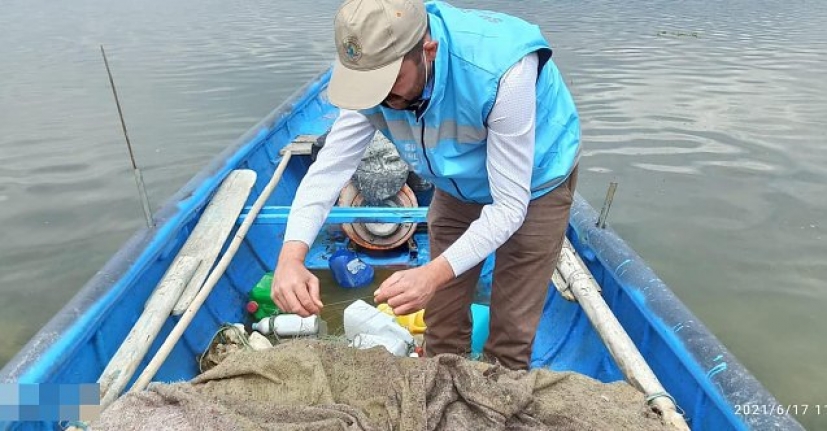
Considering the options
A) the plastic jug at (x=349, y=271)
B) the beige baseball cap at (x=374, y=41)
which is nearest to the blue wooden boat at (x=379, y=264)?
the plastic jug at (x=349, y=271)

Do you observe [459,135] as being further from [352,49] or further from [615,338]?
[615,338]

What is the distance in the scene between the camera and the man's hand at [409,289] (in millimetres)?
1719

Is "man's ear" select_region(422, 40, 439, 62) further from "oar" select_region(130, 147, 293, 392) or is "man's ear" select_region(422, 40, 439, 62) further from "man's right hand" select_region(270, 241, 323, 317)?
"oar" select_region(130, 147, 293, 392)

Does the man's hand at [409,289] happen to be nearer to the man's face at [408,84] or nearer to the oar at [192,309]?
the man's face at [408,84]

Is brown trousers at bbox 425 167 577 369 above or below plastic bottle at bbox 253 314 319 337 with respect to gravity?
above

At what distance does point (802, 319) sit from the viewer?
4.53 meters

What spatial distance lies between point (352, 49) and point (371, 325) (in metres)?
1.80

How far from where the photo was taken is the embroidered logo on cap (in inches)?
62.5

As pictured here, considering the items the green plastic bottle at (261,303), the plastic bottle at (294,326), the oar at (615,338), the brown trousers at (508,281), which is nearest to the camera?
the oar at (615,338)

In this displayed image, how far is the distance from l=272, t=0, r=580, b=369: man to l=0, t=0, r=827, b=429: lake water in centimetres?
255

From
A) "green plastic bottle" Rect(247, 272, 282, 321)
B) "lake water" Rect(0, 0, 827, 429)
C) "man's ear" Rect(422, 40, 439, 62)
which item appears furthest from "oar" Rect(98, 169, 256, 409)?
"lake water" Rect(0, 0, 827, 429)

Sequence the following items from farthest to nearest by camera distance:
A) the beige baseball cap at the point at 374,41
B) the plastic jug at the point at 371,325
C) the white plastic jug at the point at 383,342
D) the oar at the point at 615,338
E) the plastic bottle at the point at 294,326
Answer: the plastic bottle at the point at 294,326
the plastic jug at the point at 371,325
the white plastic jug at the point at 383,342
the oar at the point at 615,338
the beige baseball cap at the point at 374,41

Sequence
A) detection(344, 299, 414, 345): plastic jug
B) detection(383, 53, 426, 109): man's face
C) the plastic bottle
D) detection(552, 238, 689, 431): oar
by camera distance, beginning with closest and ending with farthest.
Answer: detection(383, 53, 426, 109): man's face < detection(552, 238, 689, 431): oar < detection(344, 299, 414, 345): plastic jug < the plastic bottle

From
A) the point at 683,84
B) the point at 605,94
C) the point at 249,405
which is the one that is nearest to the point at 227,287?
the point at 249,405
